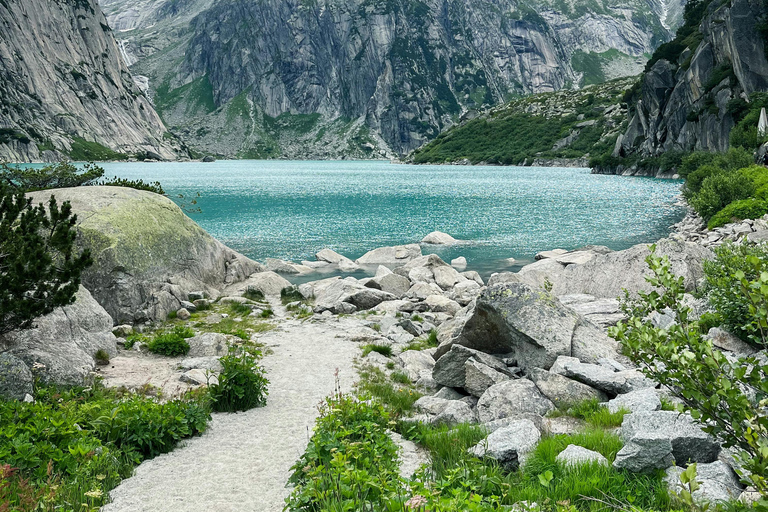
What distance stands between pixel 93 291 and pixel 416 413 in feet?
44.5

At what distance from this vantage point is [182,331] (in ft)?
50.6

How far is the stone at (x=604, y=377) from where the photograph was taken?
31.0 ft

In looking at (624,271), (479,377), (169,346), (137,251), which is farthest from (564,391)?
(137,251)

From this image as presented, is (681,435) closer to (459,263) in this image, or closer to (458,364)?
(458,364)

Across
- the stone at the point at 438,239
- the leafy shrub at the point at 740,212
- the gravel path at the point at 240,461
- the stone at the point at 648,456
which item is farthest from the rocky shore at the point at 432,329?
the stone at the point at 438,239

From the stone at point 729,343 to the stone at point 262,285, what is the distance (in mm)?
18575

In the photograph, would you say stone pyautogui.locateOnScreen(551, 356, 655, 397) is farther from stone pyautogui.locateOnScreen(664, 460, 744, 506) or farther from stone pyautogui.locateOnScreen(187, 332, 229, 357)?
stone pyautogui.locateOnScreen(187, 332, 229, 357)

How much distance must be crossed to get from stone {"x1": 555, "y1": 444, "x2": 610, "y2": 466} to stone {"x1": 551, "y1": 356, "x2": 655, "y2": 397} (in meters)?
3.37

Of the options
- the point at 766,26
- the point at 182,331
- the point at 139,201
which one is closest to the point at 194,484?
the point at 182,331

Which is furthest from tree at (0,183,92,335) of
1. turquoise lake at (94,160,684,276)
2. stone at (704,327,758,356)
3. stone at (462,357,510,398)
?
turquoise lake at (94,160,684,276)

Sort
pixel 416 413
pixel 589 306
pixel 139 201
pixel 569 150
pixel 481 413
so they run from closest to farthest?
pixel 481 413, pixel 416 413, pixel 589 306, pixel 139 201, pixel 569 150

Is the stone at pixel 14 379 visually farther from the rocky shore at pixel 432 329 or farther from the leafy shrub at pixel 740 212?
the leafy shrub at pixel 740 212

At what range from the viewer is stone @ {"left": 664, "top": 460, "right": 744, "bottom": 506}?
517 centimetres

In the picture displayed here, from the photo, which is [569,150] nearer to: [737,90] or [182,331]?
[737,90]
